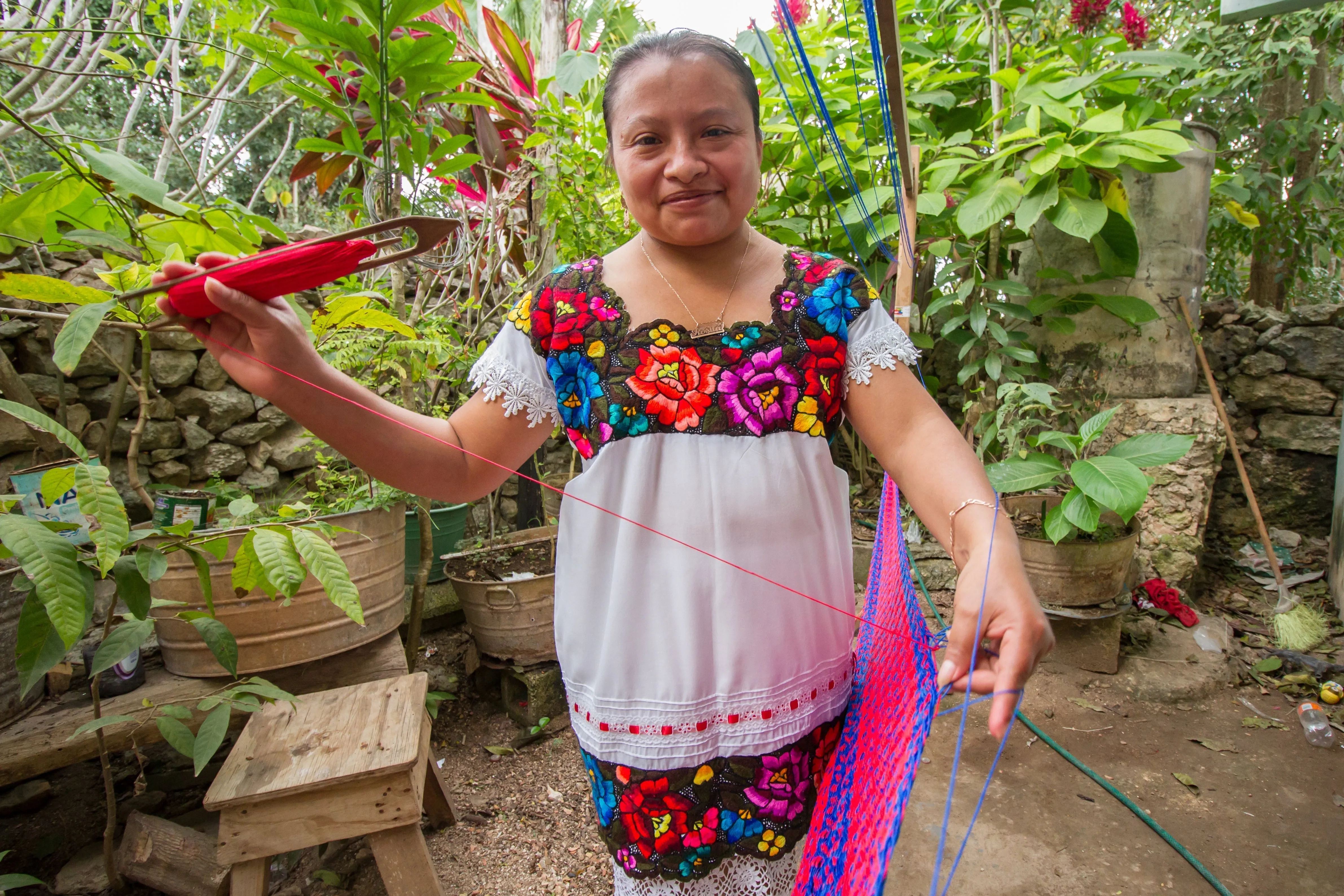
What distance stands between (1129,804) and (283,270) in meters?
2.53

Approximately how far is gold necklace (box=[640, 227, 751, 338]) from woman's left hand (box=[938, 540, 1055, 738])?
43 cm

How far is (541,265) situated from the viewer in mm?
2832

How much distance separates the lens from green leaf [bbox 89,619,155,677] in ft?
4.00

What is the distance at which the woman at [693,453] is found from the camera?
87 centimetres

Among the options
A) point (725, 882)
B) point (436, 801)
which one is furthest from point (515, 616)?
point (725, 882)

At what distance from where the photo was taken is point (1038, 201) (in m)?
2.53

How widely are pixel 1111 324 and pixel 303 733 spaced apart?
11.6 feet

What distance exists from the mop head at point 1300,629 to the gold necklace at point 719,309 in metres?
3.31

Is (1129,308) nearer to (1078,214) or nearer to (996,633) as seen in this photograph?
(1078,214)

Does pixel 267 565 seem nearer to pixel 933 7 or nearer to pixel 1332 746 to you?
pixel 1332 746

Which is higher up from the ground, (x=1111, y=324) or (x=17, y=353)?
(x=17, y=353)

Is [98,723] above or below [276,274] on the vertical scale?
below

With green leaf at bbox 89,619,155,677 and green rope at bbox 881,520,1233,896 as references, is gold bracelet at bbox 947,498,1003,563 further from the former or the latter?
green leaf at bbox 89,619,155,677

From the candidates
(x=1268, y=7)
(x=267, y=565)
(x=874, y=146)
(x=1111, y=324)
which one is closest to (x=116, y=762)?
(x=267, y=565)
